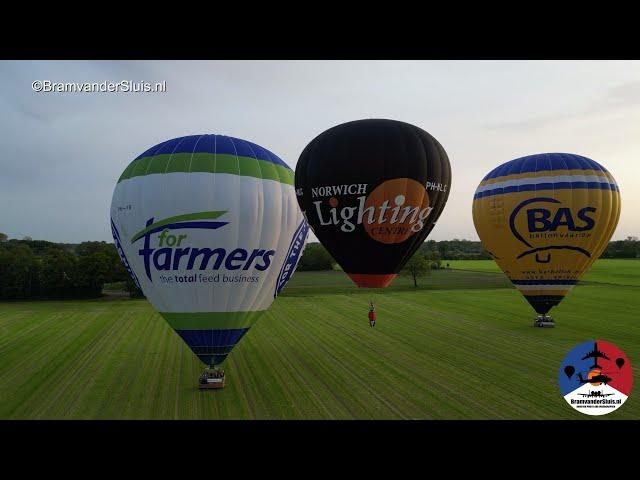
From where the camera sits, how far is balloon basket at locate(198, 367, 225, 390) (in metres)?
16.0

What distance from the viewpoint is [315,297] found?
4441 cm

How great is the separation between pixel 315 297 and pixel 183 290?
99.5 feet

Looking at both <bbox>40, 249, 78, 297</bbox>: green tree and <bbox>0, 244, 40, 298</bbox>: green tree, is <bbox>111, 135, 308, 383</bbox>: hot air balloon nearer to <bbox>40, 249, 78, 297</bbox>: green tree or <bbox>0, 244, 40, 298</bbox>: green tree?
<bbox>40, 249, 78, 297</bbox>: green tree

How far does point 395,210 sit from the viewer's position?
14633 millimetres

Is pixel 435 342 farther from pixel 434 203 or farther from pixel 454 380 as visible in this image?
pixel 434 203

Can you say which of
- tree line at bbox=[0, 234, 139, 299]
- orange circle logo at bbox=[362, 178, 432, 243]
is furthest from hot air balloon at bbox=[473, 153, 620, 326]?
tree line at bbox=[0, 234, 139, 299]

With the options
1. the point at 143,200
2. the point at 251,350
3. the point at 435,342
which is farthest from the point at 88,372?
the point at 435,342

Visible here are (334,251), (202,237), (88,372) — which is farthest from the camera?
(88,372)

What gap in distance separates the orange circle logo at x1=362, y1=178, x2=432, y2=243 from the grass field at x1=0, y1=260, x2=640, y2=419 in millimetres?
4893

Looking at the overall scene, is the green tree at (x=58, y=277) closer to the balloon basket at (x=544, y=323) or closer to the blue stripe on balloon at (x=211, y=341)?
the blue stripe on balloon at (x=211, y=341)

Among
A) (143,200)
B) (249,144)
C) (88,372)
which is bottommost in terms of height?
(88,372)

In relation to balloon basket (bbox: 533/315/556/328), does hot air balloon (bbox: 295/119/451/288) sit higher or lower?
higher

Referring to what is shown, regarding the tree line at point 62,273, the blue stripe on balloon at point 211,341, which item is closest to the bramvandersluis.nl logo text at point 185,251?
the blue stripe on balloon at point 211,341

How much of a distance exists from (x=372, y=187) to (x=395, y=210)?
3.12 ft
